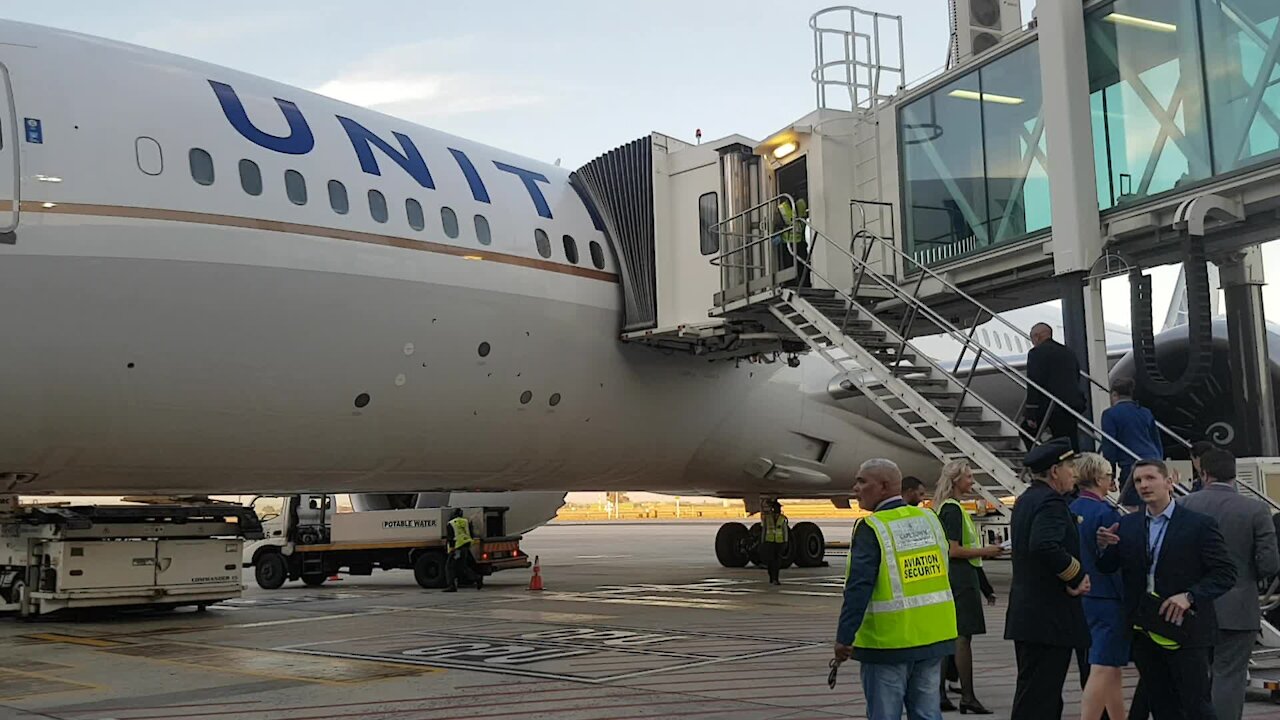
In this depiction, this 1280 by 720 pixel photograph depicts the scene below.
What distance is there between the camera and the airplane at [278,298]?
9.50 metres

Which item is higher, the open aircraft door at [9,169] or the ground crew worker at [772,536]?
the open aircraft door at [9,169]

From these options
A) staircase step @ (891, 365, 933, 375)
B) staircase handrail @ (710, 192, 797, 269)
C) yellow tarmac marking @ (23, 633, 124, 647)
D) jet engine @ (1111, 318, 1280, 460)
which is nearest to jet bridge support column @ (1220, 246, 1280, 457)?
jet engine @ (1111, 318, 1280, 460)

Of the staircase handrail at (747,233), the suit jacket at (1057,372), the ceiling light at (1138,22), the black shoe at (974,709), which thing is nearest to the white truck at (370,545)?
the staircase handrail at (747,233)

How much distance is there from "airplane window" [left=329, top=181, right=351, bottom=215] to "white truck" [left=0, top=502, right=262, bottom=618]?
4.54 meters

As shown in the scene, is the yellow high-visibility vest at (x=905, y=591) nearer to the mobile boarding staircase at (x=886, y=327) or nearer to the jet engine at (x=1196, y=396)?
the mobile boarding staircase at (x=886, y=327)

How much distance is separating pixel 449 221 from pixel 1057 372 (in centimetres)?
612

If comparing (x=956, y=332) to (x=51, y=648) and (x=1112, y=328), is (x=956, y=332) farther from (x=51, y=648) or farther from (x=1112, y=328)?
→ (x=1112, y=328)

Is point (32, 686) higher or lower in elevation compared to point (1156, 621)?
lower

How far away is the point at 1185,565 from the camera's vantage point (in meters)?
5.46

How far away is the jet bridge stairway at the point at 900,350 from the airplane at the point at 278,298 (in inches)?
90.6

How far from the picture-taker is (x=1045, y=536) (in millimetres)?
5301

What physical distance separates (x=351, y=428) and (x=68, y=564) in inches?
143

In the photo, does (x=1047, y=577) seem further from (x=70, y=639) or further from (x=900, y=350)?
(x=70, y=639)

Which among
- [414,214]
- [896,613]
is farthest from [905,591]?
[414,214]
